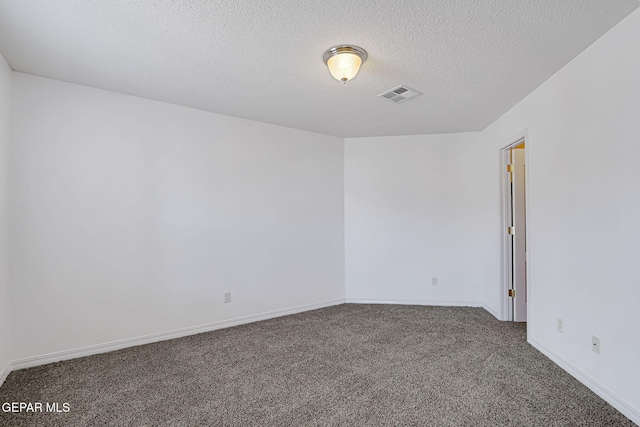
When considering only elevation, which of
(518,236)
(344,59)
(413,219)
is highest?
(344,59)

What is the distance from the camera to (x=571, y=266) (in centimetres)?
246

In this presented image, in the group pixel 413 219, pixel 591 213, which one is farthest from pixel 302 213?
pixel 591 213

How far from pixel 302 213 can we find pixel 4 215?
9.46ft

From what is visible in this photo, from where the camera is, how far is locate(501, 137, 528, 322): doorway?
12.5 feet

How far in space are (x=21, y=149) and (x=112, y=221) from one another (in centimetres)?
87

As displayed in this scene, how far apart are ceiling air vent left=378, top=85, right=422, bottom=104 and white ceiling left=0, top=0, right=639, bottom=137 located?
9 centimetres

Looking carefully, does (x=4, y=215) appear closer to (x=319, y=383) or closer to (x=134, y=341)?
(x=134, y=341)

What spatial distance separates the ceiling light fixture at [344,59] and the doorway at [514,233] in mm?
2429

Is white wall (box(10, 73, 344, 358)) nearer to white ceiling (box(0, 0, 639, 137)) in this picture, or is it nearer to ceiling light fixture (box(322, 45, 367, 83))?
white ceiling (box(0, 0, 639, 137))

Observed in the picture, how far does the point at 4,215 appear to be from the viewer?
2.52m

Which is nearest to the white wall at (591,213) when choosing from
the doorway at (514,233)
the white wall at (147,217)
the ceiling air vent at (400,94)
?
the doorway at (514,233)

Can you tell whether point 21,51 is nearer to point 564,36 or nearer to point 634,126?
point 564,36

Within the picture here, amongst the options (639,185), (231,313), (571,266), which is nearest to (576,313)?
(571,266)

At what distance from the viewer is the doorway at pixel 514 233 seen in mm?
3805
